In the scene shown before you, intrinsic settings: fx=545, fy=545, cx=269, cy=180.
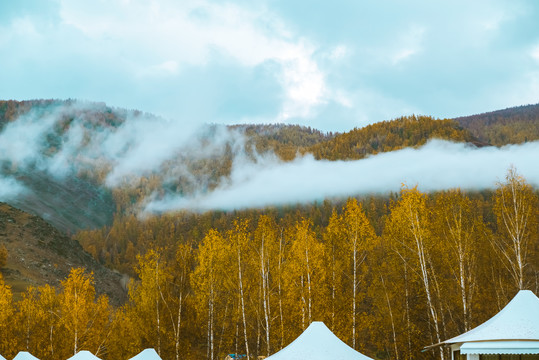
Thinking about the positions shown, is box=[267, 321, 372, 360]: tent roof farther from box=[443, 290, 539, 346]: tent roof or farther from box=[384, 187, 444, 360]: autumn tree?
box=[384, 187, 444, 360]: autumn tree

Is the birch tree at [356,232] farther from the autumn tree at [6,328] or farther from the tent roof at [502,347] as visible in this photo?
the autumn tree at [6,328]

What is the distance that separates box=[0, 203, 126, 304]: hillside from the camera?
8344 centimetres

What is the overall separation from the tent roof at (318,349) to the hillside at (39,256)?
63.9m

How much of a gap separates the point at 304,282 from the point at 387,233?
19.2ft

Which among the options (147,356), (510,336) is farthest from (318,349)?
(147,356)

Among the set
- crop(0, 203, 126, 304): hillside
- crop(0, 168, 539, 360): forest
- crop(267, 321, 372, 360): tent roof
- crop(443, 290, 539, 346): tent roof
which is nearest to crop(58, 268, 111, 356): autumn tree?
crop(0, 168, 539, 360): forest

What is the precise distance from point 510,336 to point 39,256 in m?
86.7

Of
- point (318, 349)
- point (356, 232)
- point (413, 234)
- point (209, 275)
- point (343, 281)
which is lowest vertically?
point (318, 349)

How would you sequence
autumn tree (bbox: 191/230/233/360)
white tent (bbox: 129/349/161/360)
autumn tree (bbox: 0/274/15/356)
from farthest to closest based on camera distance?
1. autumn tree (bbox: 0/274/15/356)
2. autumn tree (bbox: 191/230/233/360)
3. white tent (bbox: 129/349/161/360)

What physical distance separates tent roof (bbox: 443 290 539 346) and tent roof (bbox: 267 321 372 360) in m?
4.43

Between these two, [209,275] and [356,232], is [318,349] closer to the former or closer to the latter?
[356,232]

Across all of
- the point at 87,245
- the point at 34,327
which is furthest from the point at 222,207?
the point at 34,327

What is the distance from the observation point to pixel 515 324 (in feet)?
69.6

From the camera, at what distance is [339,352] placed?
2214 centimetres
